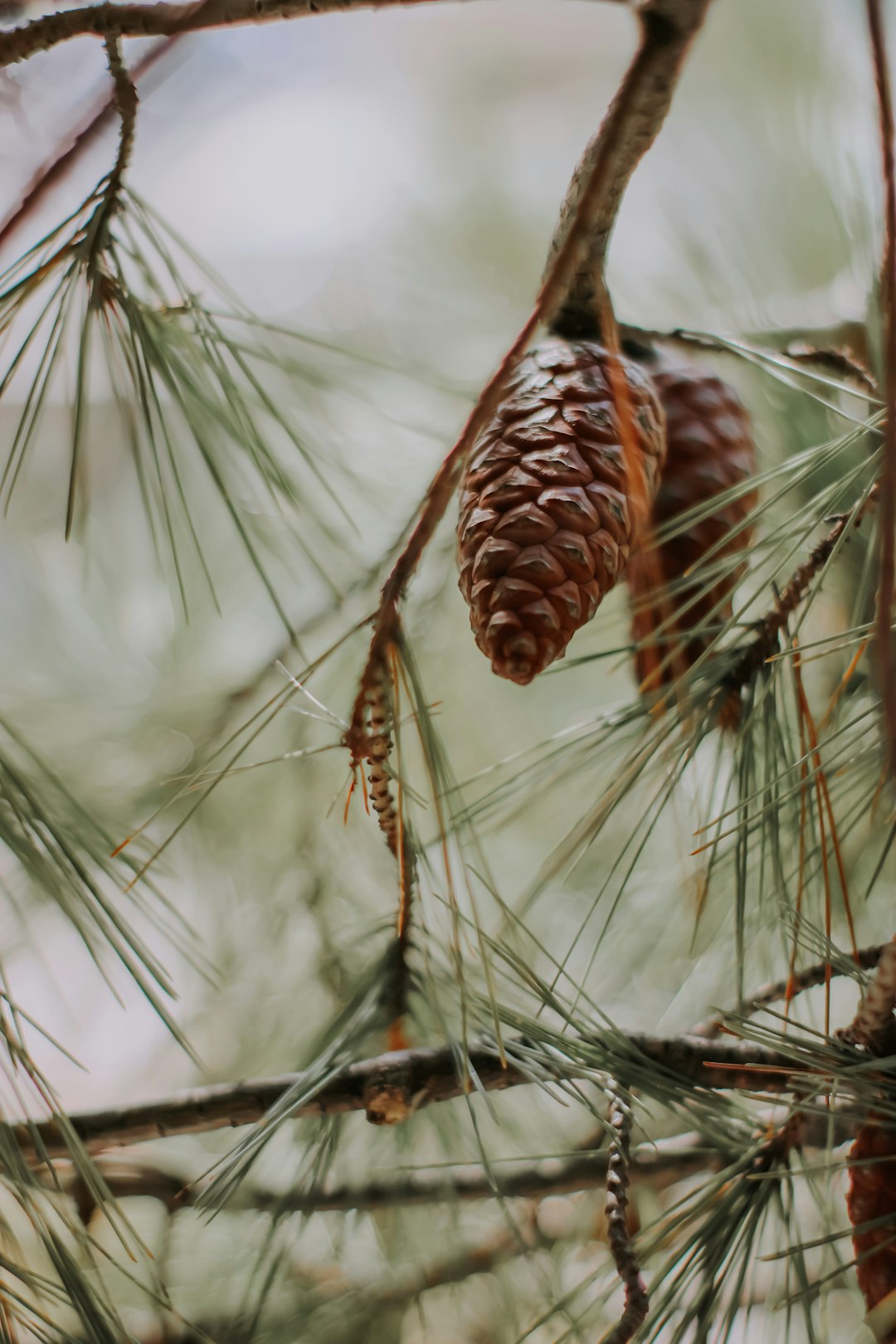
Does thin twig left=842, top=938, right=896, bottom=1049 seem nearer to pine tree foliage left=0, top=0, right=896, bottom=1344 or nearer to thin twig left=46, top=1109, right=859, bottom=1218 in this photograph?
pine tree foliage left=0, top=0, right=896, bottom=1344

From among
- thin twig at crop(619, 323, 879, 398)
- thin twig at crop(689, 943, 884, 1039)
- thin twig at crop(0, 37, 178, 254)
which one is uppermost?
thin twig at crop(0, 37, 178, 254)

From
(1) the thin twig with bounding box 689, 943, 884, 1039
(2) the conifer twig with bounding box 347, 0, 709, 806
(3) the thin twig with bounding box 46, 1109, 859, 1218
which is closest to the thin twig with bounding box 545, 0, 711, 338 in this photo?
(2) the conifer twig with bounding box 347, 0, 709, 806

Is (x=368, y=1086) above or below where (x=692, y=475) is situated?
below

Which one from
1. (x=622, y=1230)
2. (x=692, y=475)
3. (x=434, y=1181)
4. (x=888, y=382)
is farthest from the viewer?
(x=434, y=1181)

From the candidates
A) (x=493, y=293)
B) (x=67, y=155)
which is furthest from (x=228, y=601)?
(x=67, y=155)

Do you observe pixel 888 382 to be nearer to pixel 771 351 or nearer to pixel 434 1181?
pixel 771 351

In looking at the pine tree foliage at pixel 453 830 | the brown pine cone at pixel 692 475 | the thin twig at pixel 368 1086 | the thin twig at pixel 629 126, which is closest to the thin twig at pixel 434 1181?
the pine tree foliage at pixel 453 830

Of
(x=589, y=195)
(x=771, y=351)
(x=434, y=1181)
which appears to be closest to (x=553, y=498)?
(x=589, y=195)

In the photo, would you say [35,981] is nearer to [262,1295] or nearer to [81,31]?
[262,1295]
